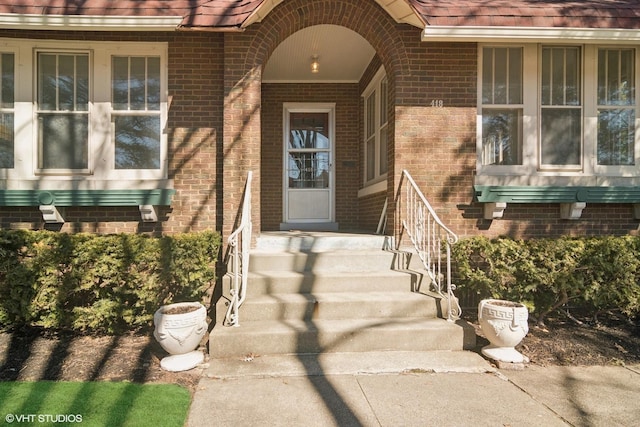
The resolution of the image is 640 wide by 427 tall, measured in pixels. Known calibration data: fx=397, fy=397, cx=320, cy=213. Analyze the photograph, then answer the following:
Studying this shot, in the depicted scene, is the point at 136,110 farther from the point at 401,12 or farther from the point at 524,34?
the point at 524,34

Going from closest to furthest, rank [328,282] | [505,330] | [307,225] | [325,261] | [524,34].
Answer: [505,330], [328,282], [325,261], [524,34], [307,225]

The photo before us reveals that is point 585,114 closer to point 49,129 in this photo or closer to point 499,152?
point 499,152

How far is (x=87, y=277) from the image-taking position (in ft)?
13.8

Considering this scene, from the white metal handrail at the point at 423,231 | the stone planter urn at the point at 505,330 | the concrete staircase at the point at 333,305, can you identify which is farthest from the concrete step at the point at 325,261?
the stone planter urn at the point at 505,330

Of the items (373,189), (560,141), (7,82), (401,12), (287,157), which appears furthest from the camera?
(287,157)

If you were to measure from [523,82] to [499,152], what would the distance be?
3.45ft

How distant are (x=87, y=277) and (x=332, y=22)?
452 cm

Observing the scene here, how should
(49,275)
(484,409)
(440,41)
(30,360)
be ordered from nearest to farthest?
(484,409) < (30,360) < (49,275) < (440,41)

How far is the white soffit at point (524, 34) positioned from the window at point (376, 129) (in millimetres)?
1468

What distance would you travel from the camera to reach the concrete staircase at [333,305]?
152 inches

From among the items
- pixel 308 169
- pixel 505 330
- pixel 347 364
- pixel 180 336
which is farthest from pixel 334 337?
pixel 308 169

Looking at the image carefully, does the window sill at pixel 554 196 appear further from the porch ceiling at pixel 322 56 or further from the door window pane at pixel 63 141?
the door window pane at pixel 63 141

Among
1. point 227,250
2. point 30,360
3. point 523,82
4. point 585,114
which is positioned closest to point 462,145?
point 523,82

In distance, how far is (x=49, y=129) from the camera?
548 centimetres
